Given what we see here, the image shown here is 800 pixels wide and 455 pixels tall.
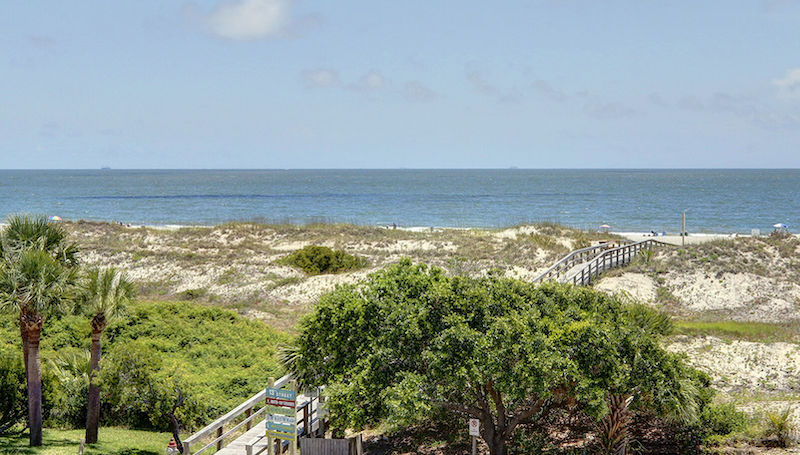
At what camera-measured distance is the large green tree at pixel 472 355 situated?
14.4m

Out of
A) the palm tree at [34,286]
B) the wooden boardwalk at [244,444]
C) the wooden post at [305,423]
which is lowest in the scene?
Answer: the wooden boardwalk at [244,444]

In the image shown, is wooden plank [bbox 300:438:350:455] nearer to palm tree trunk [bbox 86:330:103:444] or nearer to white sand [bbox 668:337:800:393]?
Answer: palm tree trunk [bbox 86:330:103:444]

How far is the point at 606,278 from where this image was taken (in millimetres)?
37469

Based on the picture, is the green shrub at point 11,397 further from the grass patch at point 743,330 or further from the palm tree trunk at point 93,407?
the grass patch at point 743,330

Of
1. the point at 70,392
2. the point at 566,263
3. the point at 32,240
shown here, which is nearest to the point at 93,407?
the point at 70,392

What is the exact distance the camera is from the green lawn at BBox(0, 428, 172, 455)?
16781 millimetres

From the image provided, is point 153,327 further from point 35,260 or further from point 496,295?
point 496,295

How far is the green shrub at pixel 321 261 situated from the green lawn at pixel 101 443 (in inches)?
922

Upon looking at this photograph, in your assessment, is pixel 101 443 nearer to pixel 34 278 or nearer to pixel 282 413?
pixel 34 278

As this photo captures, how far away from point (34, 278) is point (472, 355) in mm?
9628

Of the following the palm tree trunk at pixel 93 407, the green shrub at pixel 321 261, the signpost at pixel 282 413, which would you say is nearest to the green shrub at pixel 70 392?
the palm tree trunk at pixel 93 407

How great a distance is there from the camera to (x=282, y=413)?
15234 mm

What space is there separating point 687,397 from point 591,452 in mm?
2757

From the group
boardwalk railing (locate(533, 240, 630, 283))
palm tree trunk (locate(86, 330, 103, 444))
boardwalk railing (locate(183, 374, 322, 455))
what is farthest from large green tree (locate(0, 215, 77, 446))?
boardwalk railing (locate(533, 240, 630, 283))
